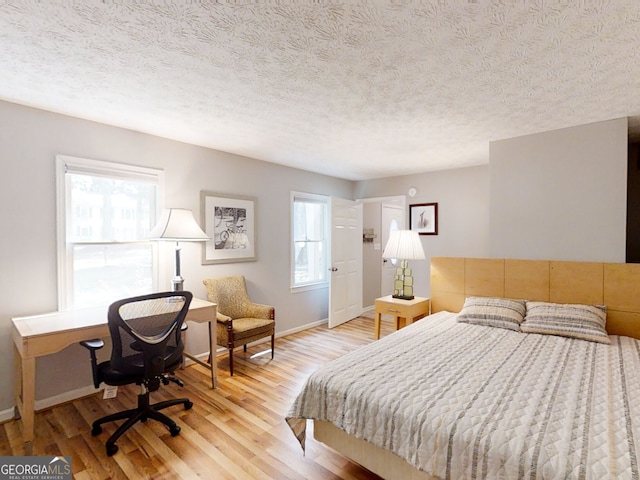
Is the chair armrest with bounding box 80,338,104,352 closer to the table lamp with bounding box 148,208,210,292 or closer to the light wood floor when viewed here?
the light wood floor

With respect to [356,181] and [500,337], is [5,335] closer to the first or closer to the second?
[500,337]

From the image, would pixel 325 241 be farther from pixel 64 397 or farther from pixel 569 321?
pixel 64 397

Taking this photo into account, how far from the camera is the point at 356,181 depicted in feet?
18.6

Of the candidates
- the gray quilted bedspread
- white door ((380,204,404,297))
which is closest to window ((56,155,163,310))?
the gray quilted bedspread

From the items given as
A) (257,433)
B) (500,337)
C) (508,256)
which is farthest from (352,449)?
(508,256)

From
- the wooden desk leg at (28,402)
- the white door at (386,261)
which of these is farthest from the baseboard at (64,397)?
the white door at (386,261)

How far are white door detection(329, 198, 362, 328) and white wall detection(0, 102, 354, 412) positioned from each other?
148 cm

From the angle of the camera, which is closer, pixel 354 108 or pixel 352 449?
pixel 352 449

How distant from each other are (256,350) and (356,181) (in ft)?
10.7

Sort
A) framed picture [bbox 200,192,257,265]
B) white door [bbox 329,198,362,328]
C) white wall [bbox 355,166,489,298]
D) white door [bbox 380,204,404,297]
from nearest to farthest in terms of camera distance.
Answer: framed picture [bbox 200,192,257,265] < white wall [bbox 355,166,489,298] < white door [bbox 329,198,362,328] < white door [bbox 380,204,404,297]

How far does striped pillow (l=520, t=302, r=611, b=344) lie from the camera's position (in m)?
2.48

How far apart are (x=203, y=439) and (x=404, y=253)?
257cm

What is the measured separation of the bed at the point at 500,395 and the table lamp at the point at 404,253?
2.78 ft

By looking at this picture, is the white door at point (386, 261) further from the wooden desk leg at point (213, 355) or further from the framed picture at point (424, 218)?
the wooden desk leg at point (213, 355)
